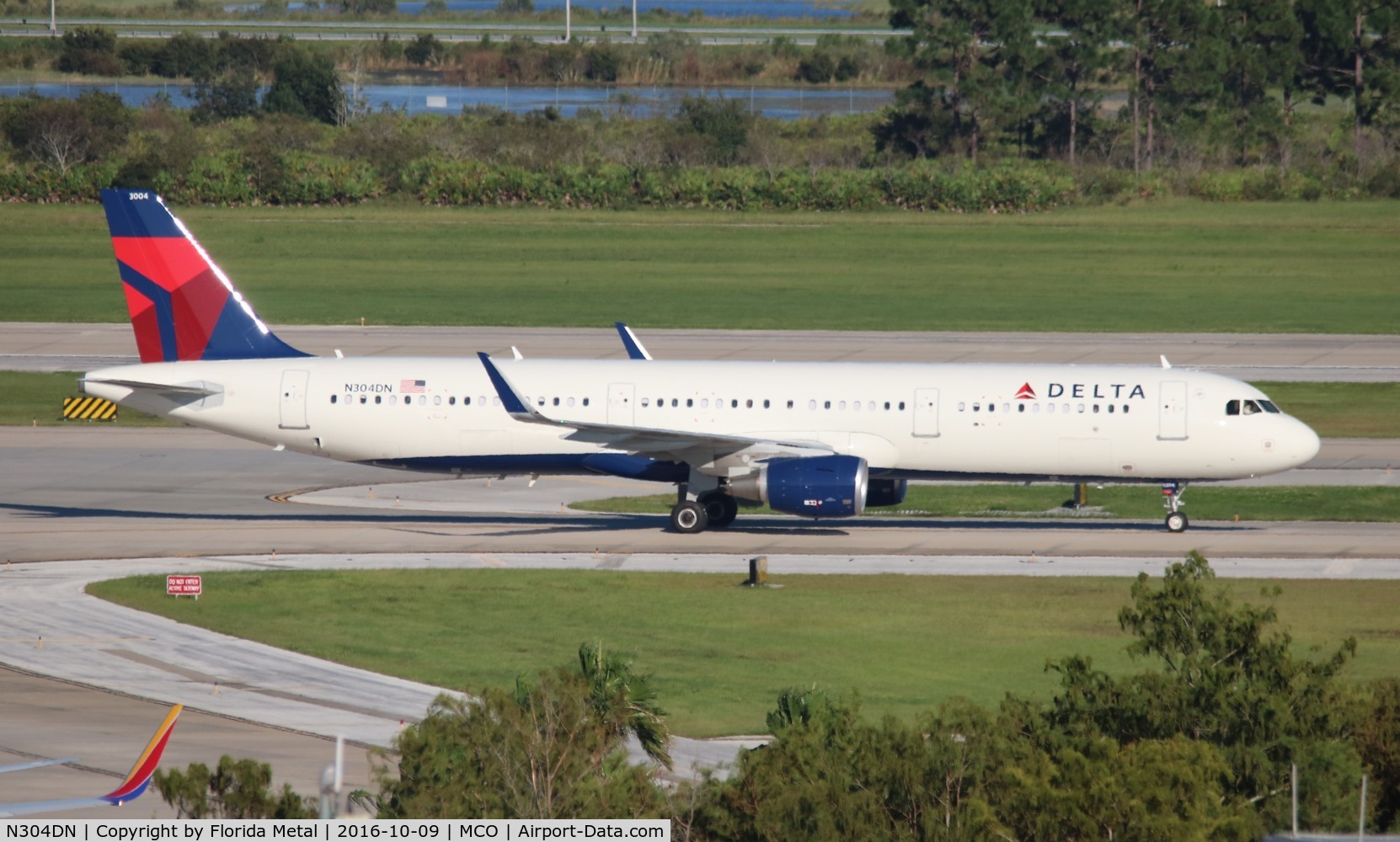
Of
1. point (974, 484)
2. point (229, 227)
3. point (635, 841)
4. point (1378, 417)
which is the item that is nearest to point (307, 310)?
point (229, 227)

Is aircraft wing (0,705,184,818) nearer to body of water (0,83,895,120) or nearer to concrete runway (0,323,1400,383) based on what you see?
concrete runway (0,323,1400,383)

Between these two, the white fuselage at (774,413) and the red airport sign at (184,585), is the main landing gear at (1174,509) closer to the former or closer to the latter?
the white fuselage at (774,413)

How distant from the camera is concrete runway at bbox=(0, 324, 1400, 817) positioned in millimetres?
26141

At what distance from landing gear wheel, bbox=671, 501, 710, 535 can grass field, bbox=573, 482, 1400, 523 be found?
3714 mm

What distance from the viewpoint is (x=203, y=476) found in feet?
163

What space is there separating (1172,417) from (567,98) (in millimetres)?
145750

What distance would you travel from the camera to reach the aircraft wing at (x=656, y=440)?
39.8 meters

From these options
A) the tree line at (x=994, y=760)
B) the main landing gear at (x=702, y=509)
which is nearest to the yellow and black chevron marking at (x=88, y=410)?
the main landing gear at (x=702, y=509)

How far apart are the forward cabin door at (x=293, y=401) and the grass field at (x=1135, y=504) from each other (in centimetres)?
789

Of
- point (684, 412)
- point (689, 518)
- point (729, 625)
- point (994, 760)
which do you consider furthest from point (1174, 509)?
point (994, 760)

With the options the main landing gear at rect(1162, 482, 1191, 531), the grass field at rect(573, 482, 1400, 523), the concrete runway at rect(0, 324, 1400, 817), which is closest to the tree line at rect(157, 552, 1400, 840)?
the concrete runway at rect(0, 324, 1400, 817)

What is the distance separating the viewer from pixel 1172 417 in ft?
134
